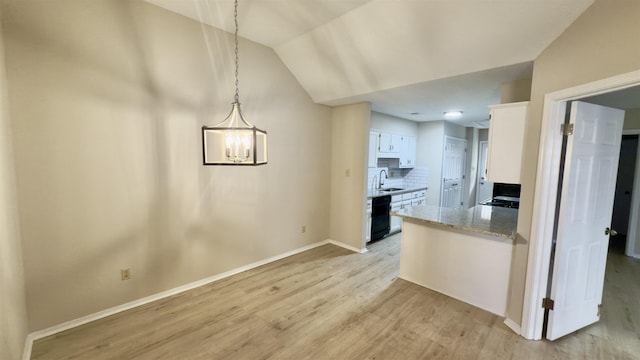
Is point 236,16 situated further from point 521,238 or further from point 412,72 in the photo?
point 521,238

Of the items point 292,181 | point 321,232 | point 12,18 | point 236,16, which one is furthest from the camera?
point 321,232

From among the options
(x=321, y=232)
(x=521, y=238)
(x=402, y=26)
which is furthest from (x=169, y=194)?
(x=521, y=238)

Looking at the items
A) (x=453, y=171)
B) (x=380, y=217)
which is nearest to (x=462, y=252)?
(x=380, y=217)

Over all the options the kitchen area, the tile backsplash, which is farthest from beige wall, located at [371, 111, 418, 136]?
the tile backsplash

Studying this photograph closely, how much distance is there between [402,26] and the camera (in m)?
2.55

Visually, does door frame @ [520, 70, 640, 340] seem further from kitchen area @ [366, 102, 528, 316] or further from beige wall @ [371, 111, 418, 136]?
beige wall @ [371, 111, 418, 136]

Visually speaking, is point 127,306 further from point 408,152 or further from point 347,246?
point 408,152

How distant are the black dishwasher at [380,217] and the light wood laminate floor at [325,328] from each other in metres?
1.42

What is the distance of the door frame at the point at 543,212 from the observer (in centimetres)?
210

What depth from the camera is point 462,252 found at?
9.37 feet

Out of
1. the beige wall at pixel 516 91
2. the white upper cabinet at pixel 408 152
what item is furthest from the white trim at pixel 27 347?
the white upper cabinet at pixel 408 152

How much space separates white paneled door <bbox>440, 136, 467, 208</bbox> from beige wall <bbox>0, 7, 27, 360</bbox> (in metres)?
6.72

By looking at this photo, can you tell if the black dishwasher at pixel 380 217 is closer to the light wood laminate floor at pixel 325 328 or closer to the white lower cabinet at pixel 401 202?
the white lower cabinet at pixel 401 202

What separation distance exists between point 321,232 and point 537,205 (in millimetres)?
3132
